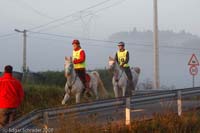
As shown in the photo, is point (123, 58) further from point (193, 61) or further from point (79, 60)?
point (193, 61)

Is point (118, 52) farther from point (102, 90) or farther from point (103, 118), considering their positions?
point (103, 118)

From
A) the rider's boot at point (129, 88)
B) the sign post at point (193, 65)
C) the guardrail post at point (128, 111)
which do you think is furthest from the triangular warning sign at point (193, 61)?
the guardrail post at point (128, 111)

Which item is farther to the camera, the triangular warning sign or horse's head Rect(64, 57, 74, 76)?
the triangular warning sign

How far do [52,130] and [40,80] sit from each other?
113 ft

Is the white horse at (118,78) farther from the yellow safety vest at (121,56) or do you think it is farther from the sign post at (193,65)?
the sign post at (193,65)

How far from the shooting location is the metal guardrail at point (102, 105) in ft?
36.5

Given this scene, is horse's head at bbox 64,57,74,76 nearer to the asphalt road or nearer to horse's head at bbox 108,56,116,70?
horse's head at bbox 108,56,116,70

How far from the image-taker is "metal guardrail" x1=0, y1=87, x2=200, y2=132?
11117 mm

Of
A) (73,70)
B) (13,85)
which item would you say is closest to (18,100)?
(13,85)

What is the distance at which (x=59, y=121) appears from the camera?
11.5 meters

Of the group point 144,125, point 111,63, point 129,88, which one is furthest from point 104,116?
point 129,88

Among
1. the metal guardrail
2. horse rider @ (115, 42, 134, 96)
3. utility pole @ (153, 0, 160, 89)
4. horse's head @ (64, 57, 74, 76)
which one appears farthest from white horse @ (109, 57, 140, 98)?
utility pole @ (153, 0, 160, 89)

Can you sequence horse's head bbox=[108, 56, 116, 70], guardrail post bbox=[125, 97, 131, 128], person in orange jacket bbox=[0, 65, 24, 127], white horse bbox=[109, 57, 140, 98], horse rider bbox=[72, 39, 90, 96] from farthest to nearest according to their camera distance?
white horse bbox=[109, 57, 140, 98] → horse's head bbox=[108, 56, 116, 70] → horse rider bbox=[72, 39, 90, 96] → person in orange jacket bbox=[0, 65, 24, 127] → guardrail post bbox=[125, 97, 131, 128]

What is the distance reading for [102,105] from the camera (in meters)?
13.3
